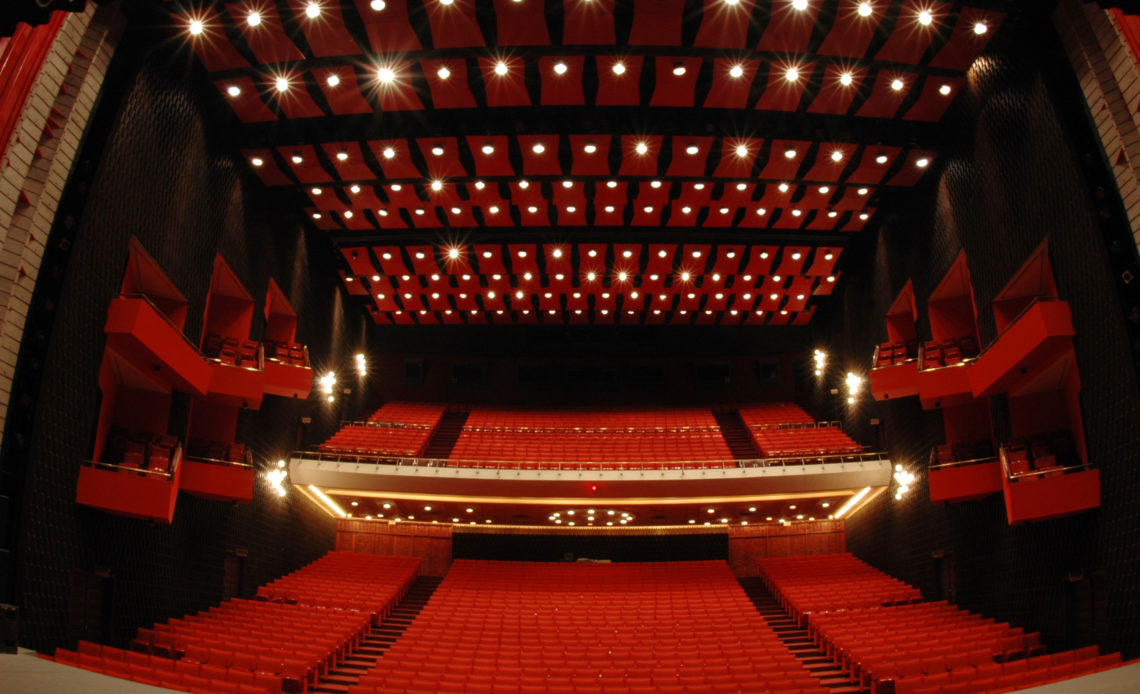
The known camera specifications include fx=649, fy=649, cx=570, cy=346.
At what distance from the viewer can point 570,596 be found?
37.9 ft

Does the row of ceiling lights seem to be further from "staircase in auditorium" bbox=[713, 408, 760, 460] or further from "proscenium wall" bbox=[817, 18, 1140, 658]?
"staircase in auditorium" bbox=[713, 408, 760, 460]

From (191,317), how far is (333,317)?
5.51 meters

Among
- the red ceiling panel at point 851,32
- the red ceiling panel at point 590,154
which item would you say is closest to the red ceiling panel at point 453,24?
the red ceiling panel at point 590,154

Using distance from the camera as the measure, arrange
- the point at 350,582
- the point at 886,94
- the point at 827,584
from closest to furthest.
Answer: the point at 886,94 → the point at 827,584 → the point at 350,582

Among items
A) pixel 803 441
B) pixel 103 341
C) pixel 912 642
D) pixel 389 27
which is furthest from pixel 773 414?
pixel 103 341

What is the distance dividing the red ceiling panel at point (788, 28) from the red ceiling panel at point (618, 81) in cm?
157

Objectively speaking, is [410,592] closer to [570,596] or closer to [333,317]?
[570,596]

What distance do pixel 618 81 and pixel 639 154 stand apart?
5.14 ft

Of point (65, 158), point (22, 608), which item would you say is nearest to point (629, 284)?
point (65, 158)

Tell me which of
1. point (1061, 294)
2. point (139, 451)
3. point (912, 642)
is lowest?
point (912, 642)

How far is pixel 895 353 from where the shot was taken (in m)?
10.9

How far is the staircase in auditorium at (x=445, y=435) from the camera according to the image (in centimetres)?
1485

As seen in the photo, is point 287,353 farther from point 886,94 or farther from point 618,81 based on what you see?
point 886,94

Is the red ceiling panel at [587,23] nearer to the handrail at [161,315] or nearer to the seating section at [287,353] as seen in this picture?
the handrail at [161,315]
